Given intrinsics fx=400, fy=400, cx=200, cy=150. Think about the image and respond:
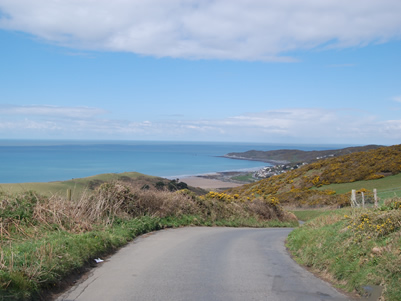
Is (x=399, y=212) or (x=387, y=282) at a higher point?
(x=399, y=212)

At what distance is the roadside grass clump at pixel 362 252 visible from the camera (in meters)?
6.93

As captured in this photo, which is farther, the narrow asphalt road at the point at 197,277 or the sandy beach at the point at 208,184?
the sandy beach at the point at 208,184

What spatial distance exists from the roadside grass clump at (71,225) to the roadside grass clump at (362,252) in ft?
17.5

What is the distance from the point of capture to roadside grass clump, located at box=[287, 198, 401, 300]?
6.93 m

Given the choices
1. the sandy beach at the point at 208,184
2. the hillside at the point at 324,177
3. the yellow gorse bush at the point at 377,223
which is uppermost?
the yellow gorse bush at the point at 377,223

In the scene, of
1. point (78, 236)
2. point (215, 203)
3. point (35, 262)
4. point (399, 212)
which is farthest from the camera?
point (215, 203)

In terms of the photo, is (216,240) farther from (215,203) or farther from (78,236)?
(215,203)

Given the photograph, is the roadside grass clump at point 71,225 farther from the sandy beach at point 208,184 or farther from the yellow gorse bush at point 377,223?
the sandy beach at point 208,184

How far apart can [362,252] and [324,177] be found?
4568cm

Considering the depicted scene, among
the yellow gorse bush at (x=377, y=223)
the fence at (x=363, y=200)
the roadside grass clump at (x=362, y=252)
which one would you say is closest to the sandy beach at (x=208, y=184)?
the fence at (x=363, y=200)

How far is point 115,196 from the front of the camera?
643 inches

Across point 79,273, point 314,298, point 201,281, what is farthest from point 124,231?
point 314,298

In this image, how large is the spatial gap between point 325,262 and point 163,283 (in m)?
3.84

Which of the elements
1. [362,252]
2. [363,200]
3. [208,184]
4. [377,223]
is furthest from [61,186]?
[208,184]
